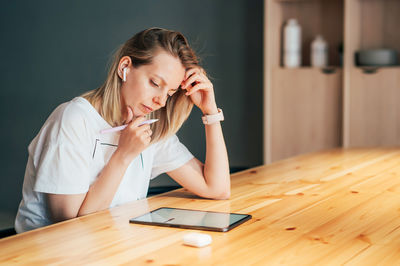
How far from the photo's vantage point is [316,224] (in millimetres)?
1264

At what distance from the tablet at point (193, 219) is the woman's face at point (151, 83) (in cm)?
36

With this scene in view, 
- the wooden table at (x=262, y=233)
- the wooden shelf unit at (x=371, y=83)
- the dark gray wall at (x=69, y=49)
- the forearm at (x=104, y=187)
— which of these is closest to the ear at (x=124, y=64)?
the forearm at (x=104, y=187)

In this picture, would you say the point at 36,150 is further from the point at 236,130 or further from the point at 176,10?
the point at 236,130

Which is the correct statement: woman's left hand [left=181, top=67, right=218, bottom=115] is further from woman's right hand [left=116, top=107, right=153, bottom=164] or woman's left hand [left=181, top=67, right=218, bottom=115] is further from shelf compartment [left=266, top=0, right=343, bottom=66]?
shelf compartment [left=266, top=0, right=343, bottom=66]

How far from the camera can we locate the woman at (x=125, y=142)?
57.4 inches

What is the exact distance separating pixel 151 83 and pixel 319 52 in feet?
7.98

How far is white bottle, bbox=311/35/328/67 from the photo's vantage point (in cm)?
379

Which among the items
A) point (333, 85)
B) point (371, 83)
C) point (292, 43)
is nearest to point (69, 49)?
point (292, 43)

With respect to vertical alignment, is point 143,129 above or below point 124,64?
below

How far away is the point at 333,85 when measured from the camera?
3.73 meters

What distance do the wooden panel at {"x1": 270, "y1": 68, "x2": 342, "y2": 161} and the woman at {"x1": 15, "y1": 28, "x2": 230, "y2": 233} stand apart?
212 centimetres

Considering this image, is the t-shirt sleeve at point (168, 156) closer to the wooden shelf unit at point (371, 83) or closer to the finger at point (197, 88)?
the finger at point (197, 88)

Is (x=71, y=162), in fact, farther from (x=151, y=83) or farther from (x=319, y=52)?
(x=319, y=52)

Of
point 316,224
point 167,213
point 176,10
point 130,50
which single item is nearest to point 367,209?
point 316,224
